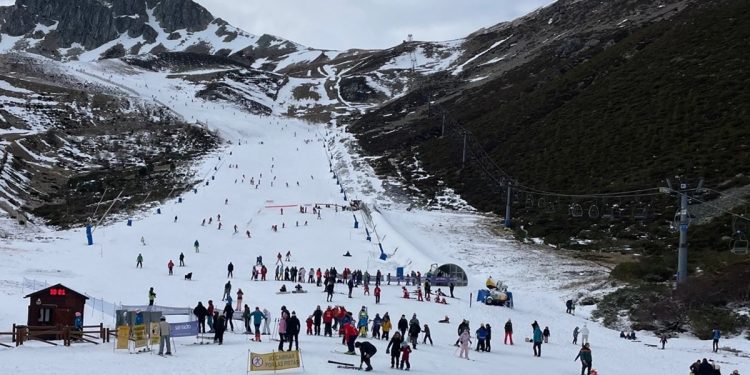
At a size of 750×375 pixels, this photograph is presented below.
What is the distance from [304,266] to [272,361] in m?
24.8

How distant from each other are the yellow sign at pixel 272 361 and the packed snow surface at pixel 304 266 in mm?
484

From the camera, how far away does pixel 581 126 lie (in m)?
72.8

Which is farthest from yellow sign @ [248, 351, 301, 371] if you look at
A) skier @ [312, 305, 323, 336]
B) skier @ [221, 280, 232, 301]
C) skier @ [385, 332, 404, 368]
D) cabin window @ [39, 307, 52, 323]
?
skier @ [221, 280, 232, 301]

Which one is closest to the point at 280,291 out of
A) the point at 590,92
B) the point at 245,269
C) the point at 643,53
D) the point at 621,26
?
the point at 245,269

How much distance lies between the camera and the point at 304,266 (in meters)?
40.6

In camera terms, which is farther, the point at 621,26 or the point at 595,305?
the point at 621,26

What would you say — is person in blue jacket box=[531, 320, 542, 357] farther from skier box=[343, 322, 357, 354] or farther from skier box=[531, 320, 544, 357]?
skier box=[343, 322, 357, 354]

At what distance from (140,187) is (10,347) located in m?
56.2

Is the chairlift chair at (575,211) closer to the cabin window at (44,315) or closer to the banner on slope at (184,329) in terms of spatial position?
the banner on slope at (184,329)

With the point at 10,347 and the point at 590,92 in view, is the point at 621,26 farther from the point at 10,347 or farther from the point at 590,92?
the point at 10,347

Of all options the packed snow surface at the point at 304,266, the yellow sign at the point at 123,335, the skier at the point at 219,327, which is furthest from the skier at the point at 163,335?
the skier at the point at 219,327

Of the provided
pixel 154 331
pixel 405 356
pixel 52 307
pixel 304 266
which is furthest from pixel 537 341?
pixel 304 266

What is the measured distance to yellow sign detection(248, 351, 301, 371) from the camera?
51.5 feet

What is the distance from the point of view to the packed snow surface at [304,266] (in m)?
19.0
